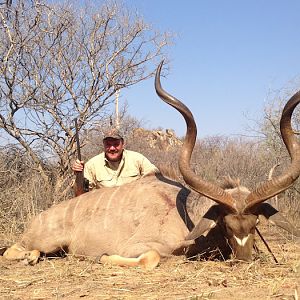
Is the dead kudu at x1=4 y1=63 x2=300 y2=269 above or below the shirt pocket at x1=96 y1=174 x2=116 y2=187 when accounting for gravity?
below

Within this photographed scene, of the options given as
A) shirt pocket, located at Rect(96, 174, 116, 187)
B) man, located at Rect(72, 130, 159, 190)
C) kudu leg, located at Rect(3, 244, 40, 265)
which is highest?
man, located at Rect(72, 130, 159, 190)

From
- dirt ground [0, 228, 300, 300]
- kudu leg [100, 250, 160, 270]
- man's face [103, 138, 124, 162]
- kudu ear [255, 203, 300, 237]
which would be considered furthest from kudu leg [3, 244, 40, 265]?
kudu ear [255, 203, 300, 237]

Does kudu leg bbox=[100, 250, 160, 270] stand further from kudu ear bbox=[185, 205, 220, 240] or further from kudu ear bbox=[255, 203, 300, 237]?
kudu ear bbox=[255, 203, 300, 237]

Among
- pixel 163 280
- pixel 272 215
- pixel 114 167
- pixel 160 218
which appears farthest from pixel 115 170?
pixel 163 280

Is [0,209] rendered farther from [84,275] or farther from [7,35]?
[84,275]

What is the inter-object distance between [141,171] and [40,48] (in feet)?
8.31

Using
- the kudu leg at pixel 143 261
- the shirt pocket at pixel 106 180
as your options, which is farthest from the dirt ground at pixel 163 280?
the shirt pocket at pixel 106 180

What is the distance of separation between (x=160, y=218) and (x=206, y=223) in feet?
1.45

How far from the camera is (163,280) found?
3.01 meters

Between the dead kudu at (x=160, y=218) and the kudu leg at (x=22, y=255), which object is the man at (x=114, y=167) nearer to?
the dead kudu at (x=160, y=218)

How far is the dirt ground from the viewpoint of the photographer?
2649 mm

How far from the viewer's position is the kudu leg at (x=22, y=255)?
3947 millimetres

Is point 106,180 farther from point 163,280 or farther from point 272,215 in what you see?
point 163,280

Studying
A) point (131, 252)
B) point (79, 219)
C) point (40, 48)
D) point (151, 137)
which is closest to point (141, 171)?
point (79, 219)
